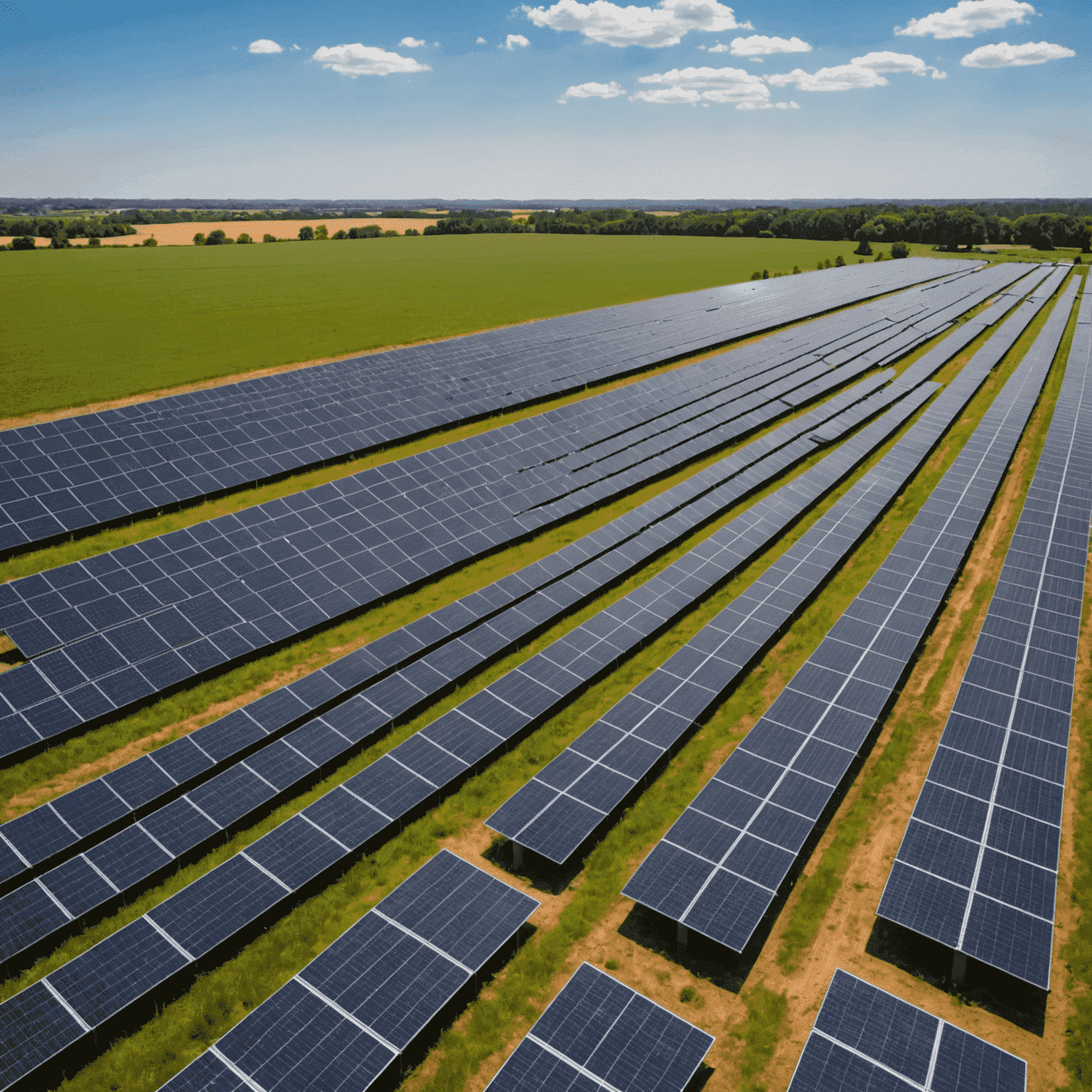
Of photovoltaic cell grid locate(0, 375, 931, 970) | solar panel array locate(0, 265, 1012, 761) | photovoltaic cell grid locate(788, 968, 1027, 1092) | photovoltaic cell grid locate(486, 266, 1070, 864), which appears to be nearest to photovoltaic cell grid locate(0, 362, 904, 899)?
photovoltaic cell grid locate(0, 375, 931, 970)

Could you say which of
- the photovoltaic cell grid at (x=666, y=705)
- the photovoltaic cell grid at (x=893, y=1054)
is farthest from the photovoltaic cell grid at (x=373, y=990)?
the photovoltaic cell grid at (x=893, y=1054)

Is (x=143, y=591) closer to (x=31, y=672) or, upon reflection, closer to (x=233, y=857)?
(x=31, y=672)

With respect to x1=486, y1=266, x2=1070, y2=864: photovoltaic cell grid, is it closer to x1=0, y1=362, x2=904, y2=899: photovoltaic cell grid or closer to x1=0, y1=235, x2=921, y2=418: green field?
x1=0, y1=362, x2=904, y2=899: photovoltaic cell grid

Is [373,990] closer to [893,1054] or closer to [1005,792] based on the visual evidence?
[893,1054]

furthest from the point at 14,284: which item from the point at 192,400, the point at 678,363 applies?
the point at 678,363

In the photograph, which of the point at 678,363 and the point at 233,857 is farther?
the point at 678,363

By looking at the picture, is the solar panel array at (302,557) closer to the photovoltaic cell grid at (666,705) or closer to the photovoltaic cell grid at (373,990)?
the photovoltaic cell grid at (666,705)
